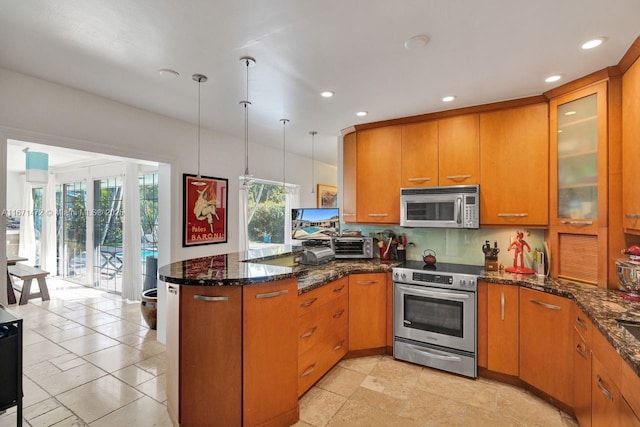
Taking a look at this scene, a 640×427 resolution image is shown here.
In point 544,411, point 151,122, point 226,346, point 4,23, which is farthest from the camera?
point 151,122

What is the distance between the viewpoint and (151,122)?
322 centimetres

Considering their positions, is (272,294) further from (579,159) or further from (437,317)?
(579,159)

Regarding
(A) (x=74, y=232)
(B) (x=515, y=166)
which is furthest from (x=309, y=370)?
(A) (x=74, y=232)

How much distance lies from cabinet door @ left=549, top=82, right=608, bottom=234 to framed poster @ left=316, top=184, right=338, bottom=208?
13.4 ft

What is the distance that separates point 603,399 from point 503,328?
3.36ft

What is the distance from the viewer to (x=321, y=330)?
260 centimetres

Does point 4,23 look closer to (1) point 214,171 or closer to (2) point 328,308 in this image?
(1) point 214,171

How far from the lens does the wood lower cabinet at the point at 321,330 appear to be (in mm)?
2354

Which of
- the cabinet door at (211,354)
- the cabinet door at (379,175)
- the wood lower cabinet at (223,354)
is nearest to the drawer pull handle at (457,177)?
the cabinet door at (379,175)

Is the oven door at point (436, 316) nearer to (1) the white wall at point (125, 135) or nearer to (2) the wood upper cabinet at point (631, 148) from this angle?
(2) the wood upper cabinet at point (631, 148)

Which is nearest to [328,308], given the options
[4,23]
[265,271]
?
[265,271]

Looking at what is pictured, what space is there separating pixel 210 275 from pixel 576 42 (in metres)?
2.73

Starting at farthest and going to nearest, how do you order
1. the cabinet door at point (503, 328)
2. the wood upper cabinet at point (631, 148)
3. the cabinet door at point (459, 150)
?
1. the cabinet door at point (459, 150)
2. the cabinet door at point (503, 328)
3. the wood upper cabinet at point (631, 148)

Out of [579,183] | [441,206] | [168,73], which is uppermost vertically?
[168,73]
